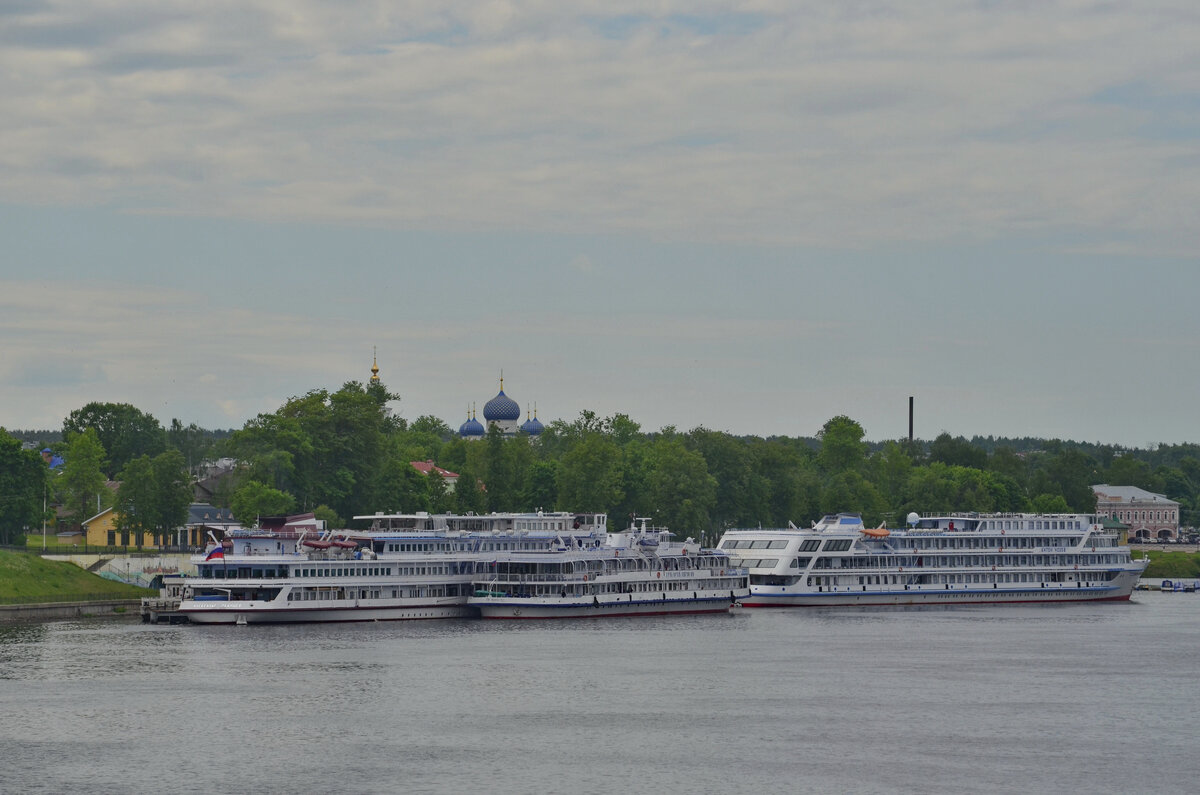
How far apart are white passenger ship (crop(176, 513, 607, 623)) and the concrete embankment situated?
28.4 ft

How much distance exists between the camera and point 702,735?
256 ft

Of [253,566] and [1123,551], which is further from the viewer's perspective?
[1123,551]

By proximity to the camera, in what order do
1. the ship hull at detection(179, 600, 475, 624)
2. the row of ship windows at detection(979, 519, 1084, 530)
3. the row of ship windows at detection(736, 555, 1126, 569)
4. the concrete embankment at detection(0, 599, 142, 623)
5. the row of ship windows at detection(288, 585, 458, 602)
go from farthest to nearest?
1. the row of ship windows at detection(979, 519, 1084, 530)
2. the row of ship windows at detection(736, 555, 1126, 569)
3. the row of ship windows at detection(288, 585, 458, 602)
4. the ship hull at detection(179, 600, 475, 624)
5. the concrete embankment at detection(0, 599, 142, 623)

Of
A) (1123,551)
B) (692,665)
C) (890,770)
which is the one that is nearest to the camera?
(890,770)

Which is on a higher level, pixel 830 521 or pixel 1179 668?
pixel 830 521

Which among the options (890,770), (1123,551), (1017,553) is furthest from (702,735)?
(1123,551)

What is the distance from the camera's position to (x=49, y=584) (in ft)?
430

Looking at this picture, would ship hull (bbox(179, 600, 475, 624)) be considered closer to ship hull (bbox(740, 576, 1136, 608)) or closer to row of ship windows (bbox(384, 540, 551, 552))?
row of ship windows (bbox(384, 540, 551, 552))

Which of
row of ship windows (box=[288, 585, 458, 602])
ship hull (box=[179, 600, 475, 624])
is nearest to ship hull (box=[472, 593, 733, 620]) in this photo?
row of ship windows (box=[288, 585, 458, 602])

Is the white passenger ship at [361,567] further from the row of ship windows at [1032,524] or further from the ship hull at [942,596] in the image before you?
the row of ship windows at [1032,524]

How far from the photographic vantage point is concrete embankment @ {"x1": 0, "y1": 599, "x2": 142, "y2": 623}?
403 feet

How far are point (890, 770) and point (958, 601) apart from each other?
9101 centimetres

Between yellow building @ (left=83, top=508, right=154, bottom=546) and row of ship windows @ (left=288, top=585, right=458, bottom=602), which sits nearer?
row of ship windows @ (left=288, top=585, right=458, bottom=602)

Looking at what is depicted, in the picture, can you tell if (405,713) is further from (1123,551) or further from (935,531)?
(1123,551)
